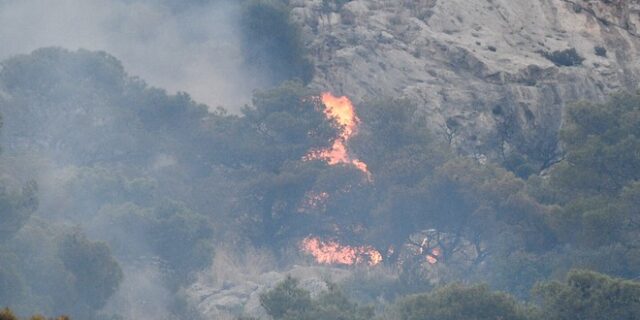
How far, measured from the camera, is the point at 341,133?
204ft

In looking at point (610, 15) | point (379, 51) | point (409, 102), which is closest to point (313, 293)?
point (409, 102)

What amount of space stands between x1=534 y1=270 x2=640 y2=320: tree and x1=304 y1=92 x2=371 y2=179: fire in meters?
20.6

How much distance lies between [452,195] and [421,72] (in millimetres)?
9048

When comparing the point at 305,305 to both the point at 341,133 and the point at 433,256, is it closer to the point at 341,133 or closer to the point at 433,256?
the point at 433,256

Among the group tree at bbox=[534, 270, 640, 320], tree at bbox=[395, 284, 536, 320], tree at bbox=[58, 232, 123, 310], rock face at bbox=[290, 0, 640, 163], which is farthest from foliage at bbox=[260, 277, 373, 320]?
rock face at bbox=[290, 0, 640, 163]

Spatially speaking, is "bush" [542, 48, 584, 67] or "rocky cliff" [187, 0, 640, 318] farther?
"bush" [542, 48, 584, 67]

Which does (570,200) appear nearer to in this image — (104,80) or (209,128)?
(209,128)

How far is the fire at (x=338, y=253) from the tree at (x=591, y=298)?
16017mm

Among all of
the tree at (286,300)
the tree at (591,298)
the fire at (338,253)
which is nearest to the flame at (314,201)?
the fire at (338,253)

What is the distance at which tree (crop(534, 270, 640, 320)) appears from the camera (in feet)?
130

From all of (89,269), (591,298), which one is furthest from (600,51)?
(89,269)

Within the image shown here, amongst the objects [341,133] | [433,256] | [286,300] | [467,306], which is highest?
[341,133]

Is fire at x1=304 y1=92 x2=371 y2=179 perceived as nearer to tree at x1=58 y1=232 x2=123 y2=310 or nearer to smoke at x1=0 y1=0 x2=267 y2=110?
smoke at x1=0 y1=0 x2=267 y2=110

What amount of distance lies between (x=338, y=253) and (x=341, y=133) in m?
6.93
